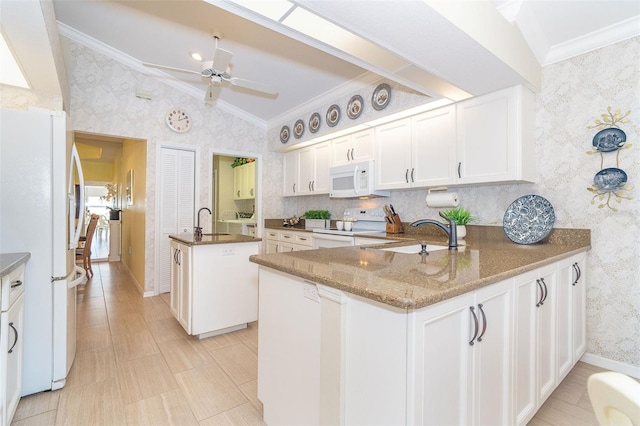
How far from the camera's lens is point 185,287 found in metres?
2.78

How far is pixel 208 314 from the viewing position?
2746 millimetres

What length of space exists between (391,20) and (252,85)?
2.11 m

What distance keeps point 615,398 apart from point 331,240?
3286 mm

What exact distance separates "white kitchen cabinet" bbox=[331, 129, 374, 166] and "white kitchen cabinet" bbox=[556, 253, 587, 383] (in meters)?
2.22

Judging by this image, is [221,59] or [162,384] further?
[221,59]

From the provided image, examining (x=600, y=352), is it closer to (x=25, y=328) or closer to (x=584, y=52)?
(x=584, y=52)

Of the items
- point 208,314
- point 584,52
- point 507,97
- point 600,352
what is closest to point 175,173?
point 208,314

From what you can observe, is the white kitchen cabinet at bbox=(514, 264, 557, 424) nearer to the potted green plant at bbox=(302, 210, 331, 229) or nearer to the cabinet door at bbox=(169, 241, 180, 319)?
the cabinet door at bbox=(169, 241, 180, 319)

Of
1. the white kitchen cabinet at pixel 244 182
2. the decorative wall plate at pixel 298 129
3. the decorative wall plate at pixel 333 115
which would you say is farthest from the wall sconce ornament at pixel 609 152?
the white kitchen cabinet at pixel 244 182

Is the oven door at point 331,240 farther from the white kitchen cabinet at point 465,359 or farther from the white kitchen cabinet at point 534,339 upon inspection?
the white kitchen cabinet at point 465,359

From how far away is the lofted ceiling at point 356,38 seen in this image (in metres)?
1.64

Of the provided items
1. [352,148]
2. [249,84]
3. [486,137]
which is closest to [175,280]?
[249,84]

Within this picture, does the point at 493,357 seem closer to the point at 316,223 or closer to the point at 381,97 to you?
the point at 381,97

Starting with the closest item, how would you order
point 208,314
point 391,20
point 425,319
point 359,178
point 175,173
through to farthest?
point 425,319 → point 391,20 → point 208,314 → point 359,178 → point 175,173
